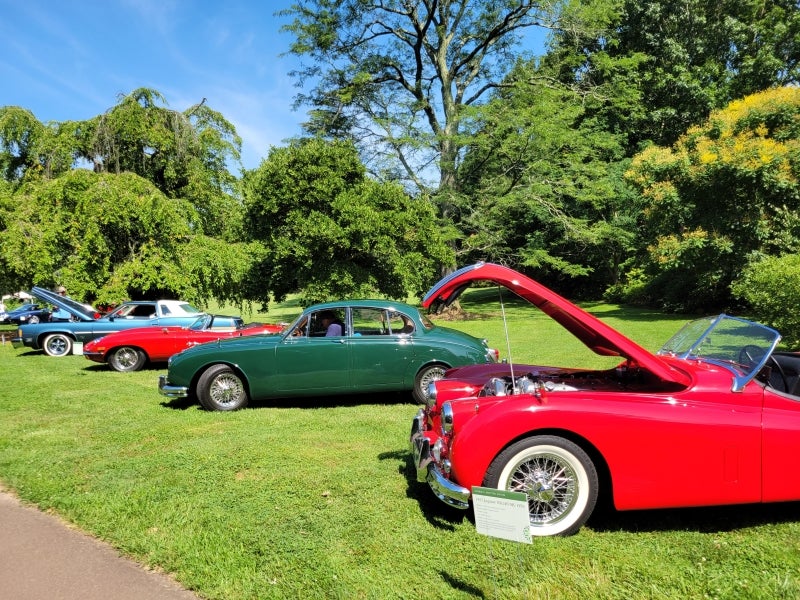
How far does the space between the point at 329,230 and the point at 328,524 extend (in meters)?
14.4

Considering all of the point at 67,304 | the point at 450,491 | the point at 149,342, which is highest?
the point at 67,304

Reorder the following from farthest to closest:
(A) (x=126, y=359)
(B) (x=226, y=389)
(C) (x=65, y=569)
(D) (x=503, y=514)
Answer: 1. (A) (x=126, y=359)
2. (B) (x=226, y=389)
3. (C) (x=65, y=569)
4. (D) (x=503, y=514)

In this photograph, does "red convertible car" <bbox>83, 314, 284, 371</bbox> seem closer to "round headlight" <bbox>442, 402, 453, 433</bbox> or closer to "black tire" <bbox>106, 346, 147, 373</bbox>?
"black tire" <bbox>106, 346, 147, 373</bbox>

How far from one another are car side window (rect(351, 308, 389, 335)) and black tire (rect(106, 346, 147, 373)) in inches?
243

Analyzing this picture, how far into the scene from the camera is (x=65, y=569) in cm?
327

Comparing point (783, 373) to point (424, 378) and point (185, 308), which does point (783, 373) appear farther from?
point (185, 308)

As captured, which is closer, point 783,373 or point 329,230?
point 783,373

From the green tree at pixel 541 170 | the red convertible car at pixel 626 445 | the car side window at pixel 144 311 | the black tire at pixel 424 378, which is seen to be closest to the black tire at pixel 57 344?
the car side window at pixel 144 311

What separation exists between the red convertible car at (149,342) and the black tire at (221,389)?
331 cm

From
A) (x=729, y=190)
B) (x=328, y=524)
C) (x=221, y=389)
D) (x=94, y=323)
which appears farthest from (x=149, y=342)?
(x=729, y=190)

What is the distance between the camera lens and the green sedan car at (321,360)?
23.5 ft

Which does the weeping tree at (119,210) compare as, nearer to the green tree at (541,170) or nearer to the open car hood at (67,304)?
the open car hood at (67,304)

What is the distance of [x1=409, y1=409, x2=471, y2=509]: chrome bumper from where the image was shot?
11.1 ft

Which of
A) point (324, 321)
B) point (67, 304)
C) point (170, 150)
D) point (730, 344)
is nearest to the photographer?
point (730, 344)
